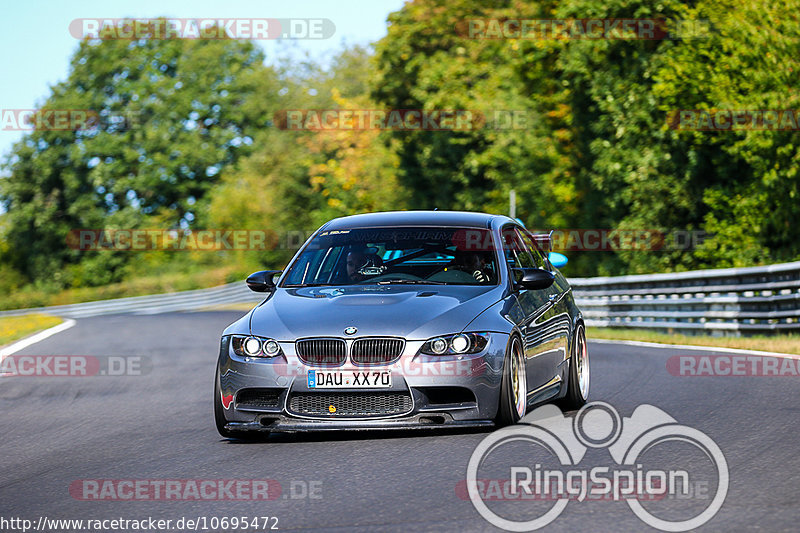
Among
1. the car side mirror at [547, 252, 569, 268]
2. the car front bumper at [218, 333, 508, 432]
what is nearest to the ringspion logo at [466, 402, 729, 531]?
the car front bumper at [218, 333, 508, 432]

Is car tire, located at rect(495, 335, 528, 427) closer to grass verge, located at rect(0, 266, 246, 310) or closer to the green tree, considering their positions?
grass verge, located at rect(0, 266, 246, 310)

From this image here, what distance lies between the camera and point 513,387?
Result: 8.34 m

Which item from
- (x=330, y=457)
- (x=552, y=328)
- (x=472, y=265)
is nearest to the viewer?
(x=330, y=457)

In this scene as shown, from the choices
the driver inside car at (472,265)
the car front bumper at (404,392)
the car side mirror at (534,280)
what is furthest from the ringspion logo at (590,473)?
the driver inside car at (472,265)

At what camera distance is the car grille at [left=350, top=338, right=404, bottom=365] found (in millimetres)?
7953

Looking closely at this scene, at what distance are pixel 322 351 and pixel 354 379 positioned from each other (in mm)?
289

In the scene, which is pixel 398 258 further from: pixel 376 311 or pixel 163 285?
pixel 163 285

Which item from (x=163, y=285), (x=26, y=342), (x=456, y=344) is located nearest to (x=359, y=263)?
(x=456, y=344)

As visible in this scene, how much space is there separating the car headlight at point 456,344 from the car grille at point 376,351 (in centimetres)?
17

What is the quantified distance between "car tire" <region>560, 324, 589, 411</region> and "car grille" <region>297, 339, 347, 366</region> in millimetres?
2651

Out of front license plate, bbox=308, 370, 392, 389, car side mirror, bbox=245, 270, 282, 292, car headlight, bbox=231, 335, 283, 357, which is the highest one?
car side mirror, bbox=245, 270, 282, 292

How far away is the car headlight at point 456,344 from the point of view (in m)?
7.98

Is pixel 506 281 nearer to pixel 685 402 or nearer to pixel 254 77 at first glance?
pixel 685 402

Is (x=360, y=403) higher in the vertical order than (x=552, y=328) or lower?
lower
